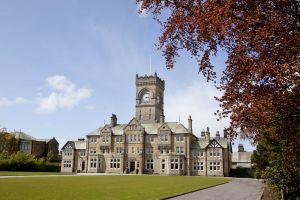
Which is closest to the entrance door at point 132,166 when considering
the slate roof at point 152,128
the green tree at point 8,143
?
the slate roof at point 152,128

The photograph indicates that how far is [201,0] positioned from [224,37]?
4.00ft

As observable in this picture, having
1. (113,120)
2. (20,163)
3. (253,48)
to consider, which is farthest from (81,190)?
(113,120)

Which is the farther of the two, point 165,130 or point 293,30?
point 165,130

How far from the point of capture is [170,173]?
245 feet

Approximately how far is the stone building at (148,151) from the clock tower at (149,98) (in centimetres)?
1491

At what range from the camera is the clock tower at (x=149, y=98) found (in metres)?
99.3

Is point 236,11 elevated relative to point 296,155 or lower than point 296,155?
elevated

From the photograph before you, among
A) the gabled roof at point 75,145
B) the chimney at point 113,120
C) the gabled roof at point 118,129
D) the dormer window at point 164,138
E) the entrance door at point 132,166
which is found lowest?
the entrance door at point 132,166

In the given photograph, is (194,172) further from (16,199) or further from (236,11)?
(236,11)

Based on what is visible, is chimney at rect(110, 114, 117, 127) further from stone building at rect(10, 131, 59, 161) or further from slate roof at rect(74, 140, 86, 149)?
stone building at rect(10, 131, 59, 161)

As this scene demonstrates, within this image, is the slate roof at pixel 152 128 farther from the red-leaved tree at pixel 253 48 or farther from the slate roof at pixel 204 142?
the red-leaved tree at pixel 253 48

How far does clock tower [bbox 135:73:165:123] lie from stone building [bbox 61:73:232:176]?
14913 millimetres

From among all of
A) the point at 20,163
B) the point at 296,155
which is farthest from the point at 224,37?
the point at 20,163

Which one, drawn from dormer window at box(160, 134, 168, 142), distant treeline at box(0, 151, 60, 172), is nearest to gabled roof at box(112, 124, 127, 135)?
dormer window at box(160, 134, 168, 142)
